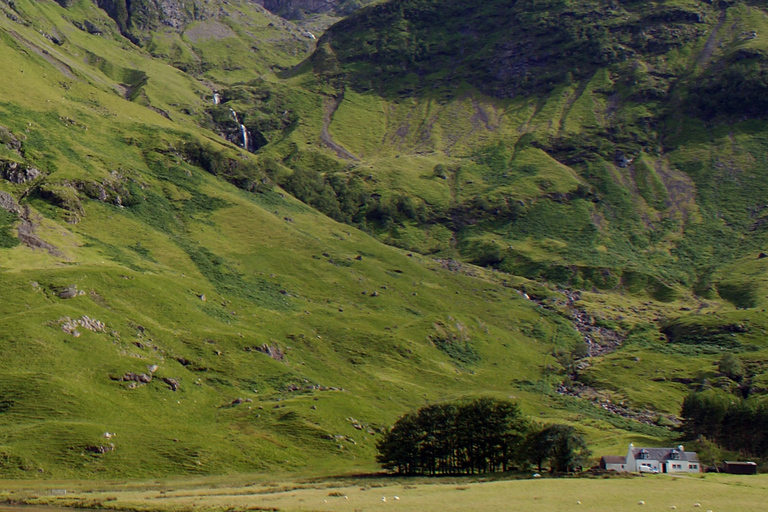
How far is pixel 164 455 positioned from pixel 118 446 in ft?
20.3

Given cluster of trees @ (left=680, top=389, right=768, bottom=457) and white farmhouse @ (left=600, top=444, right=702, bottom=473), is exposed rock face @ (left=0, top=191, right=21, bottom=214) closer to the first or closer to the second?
white farmhouse @ (left=600, top=444, right=702, bottom=473)

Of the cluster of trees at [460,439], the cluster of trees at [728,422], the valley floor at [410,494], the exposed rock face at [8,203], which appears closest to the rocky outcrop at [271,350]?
the cluster of trees at [460,439]

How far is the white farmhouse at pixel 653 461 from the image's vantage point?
103037 millimetres

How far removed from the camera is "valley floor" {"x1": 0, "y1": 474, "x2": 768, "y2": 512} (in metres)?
60.5

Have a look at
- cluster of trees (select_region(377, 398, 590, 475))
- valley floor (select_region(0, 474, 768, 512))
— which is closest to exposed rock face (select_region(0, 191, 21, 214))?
valley floor (select_region(0, 474, 768, 512))

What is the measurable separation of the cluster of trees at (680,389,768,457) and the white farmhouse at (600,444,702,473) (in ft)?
73.4

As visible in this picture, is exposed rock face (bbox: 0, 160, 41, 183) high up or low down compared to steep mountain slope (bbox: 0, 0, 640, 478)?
up

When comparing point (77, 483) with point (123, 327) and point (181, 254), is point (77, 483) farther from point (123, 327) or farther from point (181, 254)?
point (181, 254)

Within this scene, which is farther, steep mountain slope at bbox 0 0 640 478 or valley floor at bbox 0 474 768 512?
steep mountain slope at bbox 0 0 640 478

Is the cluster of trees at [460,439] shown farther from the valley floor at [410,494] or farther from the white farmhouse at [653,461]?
the valley floor at [410,494]

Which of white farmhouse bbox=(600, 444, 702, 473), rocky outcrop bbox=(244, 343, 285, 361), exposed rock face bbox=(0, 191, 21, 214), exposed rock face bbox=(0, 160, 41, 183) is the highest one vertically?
exposed rock face bbox=(0, 160, 41, 183)

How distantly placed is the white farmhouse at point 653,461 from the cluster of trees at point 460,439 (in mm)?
9611

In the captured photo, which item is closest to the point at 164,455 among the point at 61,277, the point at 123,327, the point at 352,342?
the point at 123,327

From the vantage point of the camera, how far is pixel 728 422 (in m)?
132
